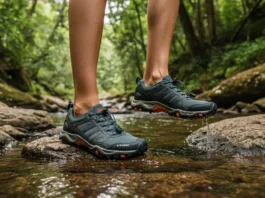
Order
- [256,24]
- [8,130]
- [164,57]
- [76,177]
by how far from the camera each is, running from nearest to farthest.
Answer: [76,177] < [164,57] < [8,130] < [256,24]

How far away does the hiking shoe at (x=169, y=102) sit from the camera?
1.72 m

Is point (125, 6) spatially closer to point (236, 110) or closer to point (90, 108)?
point (236, 110)

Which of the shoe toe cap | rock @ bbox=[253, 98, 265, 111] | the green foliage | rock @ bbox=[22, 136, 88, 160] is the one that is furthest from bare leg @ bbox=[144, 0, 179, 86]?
the green foliage

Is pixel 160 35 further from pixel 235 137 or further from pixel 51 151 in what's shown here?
pixel 51 151

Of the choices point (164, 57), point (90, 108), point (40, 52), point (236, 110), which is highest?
point (40, 52)

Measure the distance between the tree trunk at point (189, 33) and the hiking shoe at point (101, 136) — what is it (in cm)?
1187

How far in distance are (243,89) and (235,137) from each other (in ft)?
17.8

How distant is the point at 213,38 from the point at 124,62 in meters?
8.50

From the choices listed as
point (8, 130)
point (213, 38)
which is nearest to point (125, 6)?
point (213, 38)

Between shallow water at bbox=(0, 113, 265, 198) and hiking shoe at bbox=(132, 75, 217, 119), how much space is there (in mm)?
269

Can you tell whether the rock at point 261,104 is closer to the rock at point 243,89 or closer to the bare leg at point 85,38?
the rock at point 243,89

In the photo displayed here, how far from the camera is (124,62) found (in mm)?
20891

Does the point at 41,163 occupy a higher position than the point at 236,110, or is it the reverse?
the point at 236,110

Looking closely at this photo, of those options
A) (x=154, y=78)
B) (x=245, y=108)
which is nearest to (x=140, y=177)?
(x=154, y=78)
